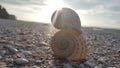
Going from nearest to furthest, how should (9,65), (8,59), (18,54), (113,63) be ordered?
1. (9,65)
2. (8,59)
3. (18,54)
4. (113,63)

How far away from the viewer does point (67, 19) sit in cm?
675

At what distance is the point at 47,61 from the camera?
260 inches

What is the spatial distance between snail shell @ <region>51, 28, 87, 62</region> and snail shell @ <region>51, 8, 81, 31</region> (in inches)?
5.7

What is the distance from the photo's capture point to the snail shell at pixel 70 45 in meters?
6.53

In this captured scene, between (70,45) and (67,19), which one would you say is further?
(67,19)

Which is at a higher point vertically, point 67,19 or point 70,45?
point 67,19

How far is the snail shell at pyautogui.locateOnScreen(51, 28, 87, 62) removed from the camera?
6529mm

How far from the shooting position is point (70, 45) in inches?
258

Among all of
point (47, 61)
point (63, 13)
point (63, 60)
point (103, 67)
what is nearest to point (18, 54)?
point (47, 61)

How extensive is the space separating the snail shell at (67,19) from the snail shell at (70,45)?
144 millimetres

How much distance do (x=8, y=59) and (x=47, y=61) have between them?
112 cm

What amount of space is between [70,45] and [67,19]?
0.74m

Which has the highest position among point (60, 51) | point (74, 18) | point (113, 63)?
point (74, 18)

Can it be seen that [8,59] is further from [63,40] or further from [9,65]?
[63,40]
